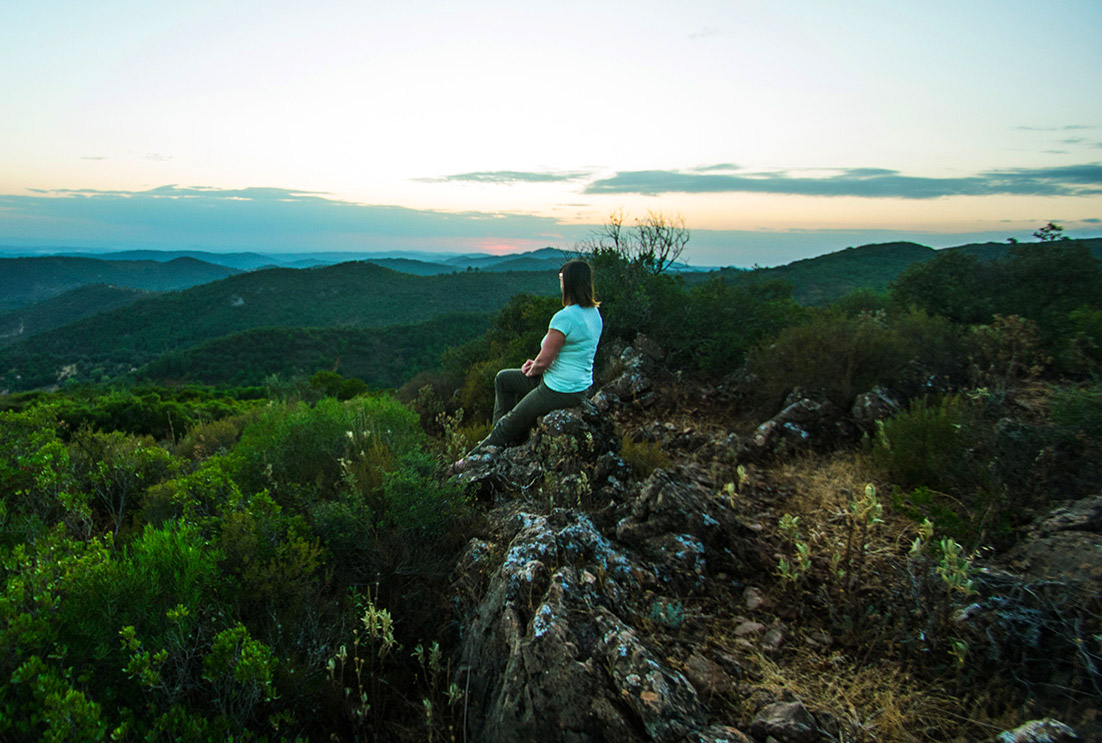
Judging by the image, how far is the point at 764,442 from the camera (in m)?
4.66

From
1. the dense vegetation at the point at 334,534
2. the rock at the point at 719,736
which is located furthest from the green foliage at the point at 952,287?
the rock at the point at 719,736

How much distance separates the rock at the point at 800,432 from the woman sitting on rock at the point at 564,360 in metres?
1.64

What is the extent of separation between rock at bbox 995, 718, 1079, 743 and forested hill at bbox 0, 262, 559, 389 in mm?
77215

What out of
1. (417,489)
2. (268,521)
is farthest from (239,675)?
(417,489)

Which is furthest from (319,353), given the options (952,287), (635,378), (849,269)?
(952,287)

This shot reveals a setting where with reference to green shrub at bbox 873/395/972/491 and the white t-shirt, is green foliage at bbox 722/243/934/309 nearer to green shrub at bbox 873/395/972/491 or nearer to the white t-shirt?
green shrub at bbox 873/395/972/491

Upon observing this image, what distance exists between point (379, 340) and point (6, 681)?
6732cm

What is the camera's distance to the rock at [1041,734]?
160cm

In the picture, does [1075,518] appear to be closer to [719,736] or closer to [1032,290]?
[719,736]

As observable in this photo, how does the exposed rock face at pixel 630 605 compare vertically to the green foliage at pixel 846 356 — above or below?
below

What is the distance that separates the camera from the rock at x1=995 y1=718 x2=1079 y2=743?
5.25 ft

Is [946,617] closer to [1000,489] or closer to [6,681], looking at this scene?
[1000,489]

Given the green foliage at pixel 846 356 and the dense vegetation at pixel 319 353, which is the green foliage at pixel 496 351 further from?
the dense vegetation at pixel 319 353

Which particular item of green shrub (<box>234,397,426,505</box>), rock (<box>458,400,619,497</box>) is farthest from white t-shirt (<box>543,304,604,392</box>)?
green shrub (<box>234,397,426,505</box>)
